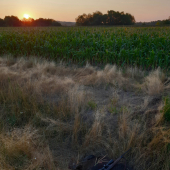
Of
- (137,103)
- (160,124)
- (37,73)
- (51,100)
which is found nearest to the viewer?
(160,124)

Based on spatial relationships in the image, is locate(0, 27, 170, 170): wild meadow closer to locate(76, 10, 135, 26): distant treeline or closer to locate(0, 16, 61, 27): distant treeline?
locate(0, 16, 61, 27): distant treeline

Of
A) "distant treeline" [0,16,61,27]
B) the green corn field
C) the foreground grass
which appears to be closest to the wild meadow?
the foreground grass

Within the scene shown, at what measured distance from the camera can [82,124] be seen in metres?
3.20

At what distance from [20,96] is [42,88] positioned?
66 cm

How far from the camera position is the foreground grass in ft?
8.22

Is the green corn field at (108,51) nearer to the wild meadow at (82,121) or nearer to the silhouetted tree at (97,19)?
the wild meadow at (82,121)

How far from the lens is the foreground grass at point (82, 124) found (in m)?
2.51

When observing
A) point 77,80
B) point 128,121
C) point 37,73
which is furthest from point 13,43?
point 128,121

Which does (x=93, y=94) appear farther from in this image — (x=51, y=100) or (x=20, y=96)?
(x=20, y=96)

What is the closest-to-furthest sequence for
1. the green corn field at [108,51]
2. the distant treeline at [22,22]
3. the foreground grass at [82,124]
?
the foreground grass at [82,124]
the green corn field at [108,51]
the distant treeline at [22,22]

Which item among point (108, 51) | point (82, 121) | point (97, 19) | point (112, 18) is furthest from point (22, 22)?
point (82, 121)

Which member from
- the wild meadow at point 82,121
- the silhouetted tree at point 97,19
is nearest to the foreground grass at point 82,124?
the wild meadow at point 82,121

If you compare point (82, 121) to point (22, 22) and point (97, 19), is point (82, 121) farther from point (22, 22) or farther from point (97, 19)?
point (97, 19)

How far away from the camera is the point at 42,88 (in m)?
4.64
